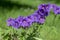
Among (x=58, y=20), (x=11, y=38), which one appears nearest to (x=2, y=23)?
(x=58, y=20)

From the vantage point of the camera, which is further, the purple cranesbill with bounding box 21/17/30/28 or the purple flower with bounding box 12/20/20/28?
the purple flower with bounding box 12/20/20/28

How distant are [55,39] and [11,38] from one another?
2.65ft

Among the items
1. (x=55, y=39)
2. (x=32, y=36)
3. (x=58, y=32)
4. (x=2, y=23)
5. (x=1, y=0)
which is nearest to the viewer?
(x=32, y=36)

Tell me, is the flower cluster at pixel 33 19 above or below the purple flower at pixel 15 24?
above

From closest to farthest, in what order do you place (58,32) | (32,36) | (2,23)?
1. (32,36)
2. (58,32)
3. (2,23)

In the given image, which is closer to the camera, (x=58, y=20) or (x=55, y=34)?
(x=55, y=34)

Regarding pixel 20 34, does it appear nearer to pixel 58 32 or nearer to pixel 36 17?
pixel 36 17

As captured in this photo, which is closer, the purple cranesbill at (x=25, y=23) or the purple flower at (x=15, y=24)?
the purple cranesbill at (x=25, y=23)

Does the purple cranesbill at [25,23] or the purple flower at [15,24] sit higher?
the purple cranesbill at [25,23]

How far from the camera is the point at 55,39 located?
4.34m

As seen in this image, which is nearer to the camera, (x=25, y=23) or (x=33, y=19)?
(x=25, y=23)

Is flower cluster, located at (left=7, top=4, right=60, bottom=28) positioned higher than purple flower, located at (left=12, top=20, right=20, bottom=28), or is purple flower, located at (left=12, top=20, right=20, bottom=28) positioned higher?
flower cluster, located at (left=7, top=4, right=60, bottom=28)

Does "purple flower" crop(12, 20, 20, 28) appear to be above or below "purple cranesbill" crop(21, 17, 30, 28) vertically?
below

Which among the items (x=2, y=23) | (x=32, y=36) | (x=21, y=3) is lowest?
(x=21, y=3)
